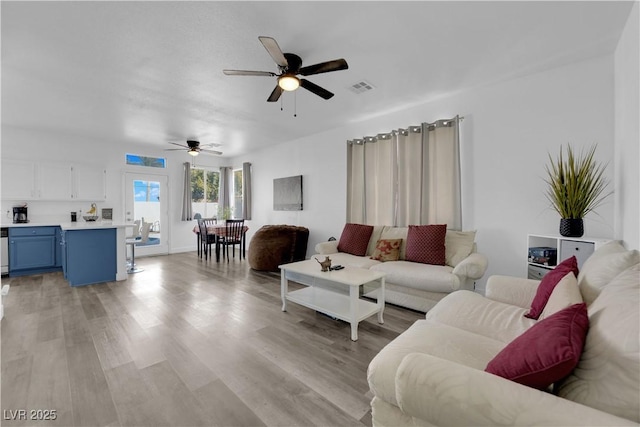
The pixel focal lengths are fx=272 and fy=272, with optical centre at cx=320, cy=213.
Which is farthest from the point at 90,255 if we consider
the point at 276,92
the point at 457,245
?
the point at 457,245

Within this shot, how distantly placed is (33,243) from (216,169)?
419 centimetres

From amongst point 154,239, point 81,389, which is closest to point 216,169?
point 154,239

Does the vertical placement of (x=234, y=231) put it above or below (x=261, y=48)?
below

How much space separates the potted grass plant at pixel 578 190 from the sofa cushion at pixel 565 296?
1.49 metres

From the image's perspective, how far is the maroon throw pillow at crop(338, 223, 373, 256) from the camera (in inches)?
168

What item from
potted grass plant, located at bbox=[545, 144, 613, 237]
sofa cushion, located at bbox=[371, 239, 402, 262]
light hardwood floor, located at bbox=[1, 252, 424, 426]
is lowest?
light hardwood floor, located at bbox=[1, 252, 424, 426]

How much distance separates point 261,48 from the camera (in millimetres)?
2600

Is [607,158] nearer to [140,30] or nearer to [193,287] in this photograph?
[140,30]

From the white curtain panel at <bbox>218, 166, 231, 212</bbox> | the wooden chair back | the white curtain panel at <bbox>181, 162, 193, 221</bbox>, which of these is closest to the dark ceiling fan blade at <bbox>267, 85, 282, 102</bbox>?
the wooden chair back

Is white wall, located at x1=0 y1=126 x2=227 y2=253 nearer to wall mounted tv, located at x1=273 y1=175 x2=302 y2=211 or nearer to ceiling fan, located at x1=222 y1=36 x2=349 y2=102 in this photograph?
wall mounted tv, located at x1=273 y1=175 x2=302 y2=211

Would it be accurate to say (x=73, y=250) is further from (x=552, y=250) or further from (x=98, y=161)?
(x=552, y=250)

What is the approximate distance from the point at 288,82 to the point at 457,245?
2.73 m

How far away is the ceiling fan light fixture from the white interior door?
5.29 meters

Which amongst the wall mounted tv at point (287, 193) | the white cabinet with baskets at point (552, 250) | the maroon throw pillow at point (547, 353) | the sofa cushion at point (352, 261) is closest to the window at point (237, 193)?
the wall mounted tv at point (287, 193)
